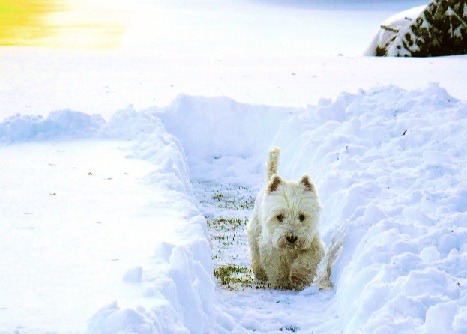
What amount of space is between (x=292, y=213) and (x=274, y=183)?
17.5 inches

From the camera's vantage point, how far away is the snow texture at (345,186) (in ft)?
23.2

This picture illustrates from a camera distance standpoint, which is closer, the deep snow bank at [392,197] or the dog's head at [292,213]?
the deep snow bank at [392,197]

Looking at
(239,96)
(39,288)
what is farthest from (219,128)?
(39,288)

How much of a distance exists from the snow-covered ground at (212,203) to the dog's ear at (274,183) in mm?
949

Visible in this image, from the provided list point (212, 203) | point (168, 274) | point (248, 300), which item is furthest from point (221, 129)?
point (168, 274)

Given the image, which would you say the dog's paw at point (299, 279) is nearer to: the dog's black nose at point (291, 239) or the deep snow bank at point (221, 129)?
the dog's black nose at point (291, 239)

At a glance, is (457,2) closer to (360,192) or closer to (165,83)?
(165,83)

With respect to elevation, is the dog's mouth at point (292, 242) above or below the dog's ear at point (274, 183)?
below

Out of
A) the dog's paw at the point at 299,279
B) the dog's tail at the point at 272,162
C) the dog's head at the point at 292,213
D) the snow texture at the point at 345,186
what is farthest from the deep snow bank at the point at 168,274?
the dog's paw at the point at 299,279

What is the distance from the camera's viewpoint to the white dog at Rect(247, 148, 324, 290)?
32.8 ft

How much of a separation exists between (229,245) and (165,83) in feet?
41.7

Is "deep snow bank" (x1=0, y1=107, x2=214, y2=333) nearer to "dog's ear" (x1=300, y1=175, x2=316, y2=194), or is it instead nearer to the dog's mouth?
the dog's mouth

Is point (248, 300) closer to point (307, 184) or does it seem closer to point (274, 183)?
point (274, 183)

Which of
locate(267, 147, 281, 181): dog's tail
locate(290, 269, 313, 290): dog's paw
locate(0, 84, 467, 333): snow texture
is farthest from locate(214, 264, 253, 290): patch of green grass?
locate(267, 147, 281, 181): dog's tail
